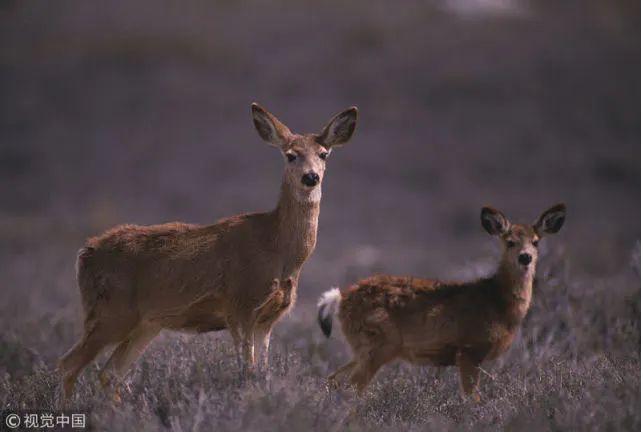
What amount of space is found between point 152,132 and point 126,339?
2669 centimetres

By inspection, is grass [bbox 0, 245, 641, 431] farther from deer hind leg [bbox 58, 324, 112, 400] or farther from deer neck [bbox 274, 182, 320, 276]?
deer neck [bbox 274, 182, 320, 276]

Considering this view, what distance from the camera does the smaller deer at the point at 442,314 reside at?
9.20 metres

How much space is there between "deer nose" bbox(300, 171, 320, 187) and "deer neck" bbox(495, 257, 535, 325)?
2.48 m

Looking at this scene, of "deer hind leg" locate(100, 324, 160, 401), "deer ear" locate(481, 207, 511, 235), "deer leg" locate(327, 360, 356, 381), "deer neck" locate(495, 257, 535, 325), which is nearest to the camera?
"deer hind leg" locate(100, 324, 160, 401)

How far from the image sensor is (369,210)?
29.3m

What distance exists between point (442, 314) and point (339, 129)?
206cm

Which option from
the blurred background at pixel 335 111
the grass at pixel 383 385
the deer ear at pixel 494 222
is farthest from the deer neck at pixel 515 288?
the blurred background at pixel 335 111

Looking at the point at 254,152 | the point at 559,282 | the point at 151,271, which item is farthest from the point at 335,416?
the point at 254,152

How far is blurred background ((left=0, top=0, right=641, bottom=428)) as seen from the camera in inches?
1135

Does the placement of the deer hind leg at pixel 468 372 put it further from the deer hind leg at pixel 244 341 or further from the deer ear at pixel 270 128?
the deer ear at pixel 270 128

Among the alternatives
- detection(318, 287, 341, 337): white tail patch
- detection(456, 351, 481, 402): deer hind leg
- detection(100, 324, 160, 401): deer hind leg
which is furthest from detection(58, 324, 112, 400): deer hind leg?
detection(456, 351, 481, 402): deer hind leg

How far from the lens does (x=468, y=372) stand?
29.4 feet

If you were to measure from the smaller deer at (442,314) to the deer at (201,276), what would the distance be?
1276 mm

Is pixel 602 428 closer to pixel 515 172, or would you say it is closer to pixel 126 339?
pixel 126 339
